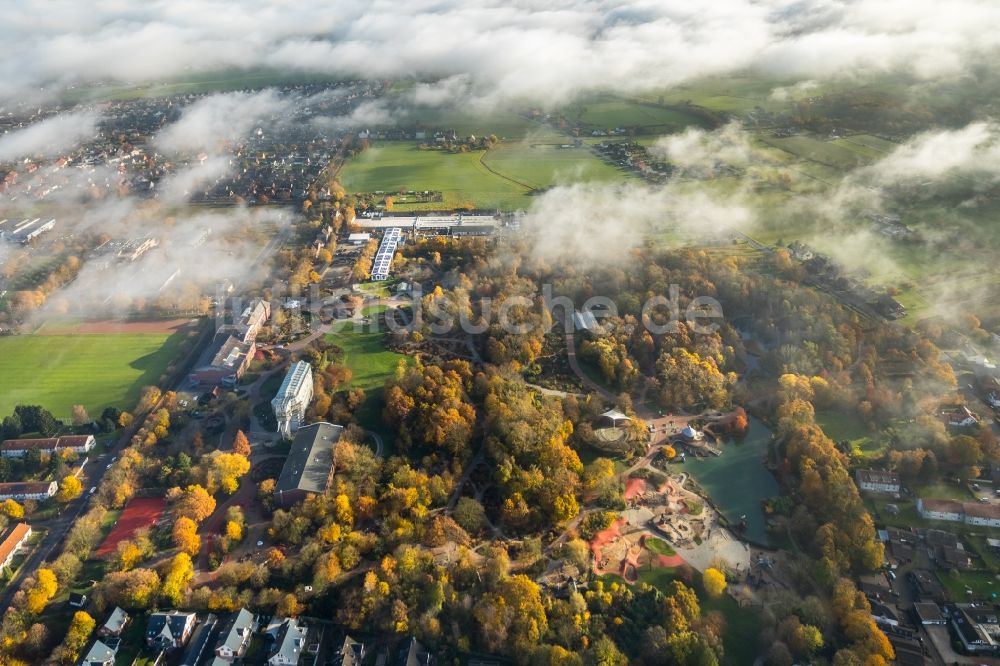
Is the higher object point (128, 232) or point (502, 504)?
point (128, 232)

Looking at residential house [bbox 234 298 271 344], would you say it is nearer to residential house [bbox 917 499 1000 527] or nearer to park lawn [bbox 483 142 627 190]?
park lawn [bbox 483 142 627 190]

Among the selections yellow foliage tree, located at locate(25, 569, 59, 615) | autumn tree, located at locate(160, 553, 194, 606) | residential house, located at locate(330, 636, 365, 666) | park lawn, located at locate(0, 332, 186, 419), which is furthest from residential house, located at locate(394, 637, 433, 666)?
park lawn, located at locate(0, 332, 186, 419)

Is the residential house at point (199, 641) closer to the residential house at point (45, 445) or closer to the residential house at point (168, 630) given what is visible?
the residential house at point (168, 630)

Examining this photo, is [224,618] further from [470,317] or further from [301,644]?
[470,317]

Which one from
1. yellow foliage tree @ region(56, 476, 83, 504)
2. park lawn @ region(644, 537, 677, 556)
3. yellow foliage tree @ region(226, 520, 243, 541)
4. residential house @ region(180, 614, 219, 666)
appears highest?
yellow foliage tree @ region(56, 476, 83, 504)

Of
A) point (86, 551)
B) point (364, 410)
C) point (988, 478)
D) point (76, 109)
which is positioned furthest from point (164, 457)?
point (76, 109)

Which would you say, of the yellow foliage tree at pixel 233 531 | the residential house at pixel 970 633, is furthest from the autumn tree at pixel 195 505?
the residential house at pixel 970 633

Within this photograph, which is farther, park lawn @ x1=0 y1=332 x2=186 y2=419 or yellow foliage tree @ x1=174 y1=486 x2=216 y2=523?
park lawn @ x1=0 y1=332 x2=186 y2=419
